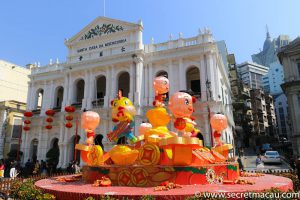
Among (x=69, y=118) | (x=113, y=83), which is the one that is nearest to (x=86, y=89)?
(x=113, y=83)

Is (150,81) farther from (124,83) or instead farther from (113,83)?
(124,83)

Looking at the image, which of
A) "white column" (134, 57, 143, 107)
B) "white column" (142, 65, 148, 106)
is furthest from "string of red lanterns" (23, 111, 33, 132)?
"white column" (142, 65, 148, 106)

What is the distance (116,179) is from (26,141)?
23336mm

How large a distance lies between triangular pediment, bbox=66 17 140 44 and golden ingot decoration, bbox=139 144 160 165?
1823 cm

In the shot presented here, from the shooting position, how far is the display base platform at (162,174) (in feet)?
23.2

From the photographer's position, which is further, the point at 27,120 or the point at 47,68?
the point at 47,68

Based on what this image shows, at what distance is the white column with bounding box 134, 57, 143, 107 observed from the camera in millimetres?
21422

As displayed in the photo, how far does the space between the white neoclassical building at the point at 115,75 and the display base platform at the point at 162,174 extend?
466 inches

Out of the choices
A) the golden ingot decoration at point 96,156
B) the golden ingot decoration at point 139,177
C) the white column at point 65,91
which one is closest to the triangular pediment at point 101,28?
the white column at point 65,91

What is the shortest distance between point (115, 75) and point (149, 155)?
55.4 feet

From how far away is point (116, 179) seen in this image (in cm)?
757

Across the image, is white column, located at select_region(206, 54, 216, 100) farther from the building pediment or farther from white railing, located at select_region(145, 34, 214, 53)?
the building pediment

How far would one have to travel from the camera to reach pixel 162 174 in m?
7.09

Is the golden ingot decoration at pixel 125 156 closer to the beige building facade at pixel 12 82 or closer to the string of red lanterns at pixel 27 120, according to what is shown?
the string of red lanterns at pixel 27 120
